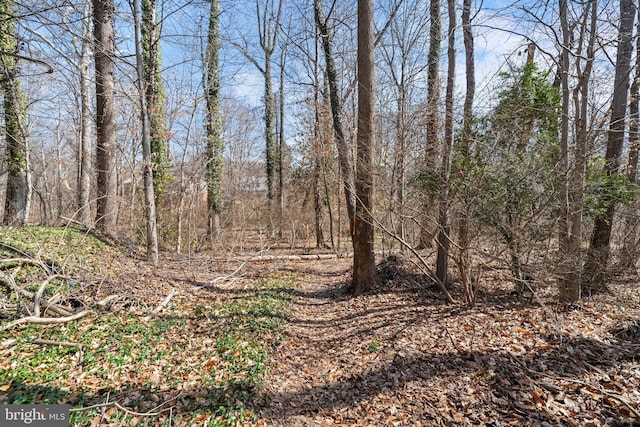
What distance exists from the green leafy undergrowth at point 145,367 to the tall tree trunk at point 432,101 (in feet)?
11.1

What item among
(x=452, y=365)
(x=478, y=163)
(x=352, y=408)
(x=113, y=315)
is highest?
(x=478, y=163)

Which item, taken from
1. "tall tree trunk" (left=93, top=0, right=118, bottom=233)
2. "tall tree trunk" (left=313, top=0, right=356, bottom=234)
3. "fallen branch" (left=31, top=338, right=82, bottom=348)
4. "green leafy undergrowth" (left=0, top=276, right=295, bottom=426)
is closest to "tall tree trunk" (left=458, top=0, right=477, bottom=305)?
"tall tree trunk" (left=313, top=0, right=356, bottom=234)

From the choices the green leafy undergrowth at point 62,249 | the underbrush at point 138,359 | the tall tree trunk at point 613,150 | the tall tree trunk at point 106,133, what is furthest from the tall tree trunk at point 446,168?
the tall tree trunk at point 106,133

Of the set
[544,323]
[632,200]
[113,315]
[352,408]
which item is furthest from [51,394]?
[632,200]

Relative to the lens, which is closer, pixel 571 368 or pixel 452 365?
pixel 571 368

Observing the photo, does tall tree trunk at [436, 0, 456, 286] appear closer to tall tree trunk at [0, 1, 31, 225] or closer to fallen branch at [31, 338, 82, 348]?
fallen branch at [31, 338, 82, 348]

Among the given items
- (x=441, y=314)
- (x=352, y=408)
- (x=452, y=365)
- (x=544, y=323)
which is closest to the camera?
(x=352, y=408)

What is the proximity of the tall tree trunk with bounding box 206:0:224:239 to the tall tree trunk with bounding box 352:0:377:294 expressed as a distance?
233 inches

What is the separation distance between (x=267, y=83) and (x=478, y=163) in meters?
12.4

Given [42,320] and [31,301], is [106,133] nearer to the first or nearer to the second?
[31,301]

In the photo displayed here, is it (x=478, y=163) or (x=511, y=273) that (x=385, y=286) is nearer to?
(x=511, y=273)

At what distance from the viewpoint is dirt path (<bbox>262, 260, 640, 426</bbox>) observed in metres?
2.64

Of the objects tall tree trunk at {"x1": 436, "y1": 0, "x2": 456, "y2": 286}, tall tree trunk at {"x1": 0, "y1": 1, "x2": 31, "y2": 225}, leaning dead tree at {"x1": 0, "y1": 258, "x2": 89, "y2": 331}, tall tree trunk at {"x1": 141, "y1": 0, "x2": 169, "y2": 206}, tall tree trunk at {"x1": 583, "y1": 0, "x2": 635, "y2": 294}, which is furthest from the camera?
tall tree trunk at {"x1": 0, "y1": 1, "x2": 31, "y2": 225}

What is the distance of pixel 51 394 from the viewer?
2.60 meters
